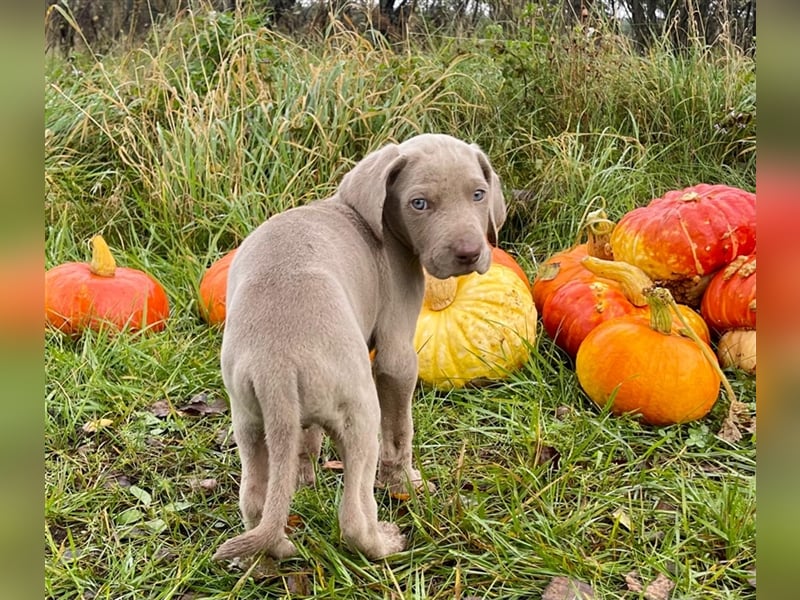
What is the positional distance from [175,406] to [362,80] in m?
3.80

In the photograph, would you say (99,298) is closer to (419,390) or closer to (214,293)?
(214,293)

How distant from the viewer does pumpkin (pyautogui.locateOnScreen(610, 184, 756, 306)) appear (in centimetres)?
411

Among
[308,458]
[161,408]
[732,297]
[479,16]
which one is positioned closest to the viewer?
[308,458]

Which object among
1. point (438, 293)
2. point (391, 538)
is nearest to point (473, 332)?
point (438, 293)

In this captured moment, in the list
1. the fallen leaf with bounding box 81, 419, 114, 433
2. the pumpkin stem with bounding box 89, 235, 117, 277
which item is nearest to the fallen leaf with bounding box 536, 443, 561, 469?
the fallen leaf with bounding box 81, 419, 114, 433

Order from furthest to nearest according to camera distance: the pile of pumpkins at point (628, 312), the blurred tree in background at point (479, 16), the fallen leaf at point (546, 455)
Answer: the blurred tree in background at point (479, 16), the pile of pumpkins at point (628, 312), the fallen leaf at point (546, 455)

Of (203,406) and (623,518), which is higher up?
(623,518)

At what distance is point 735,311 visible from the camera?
4.01 m

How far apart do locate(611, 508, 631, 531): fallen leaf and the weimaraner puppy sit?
0.79 metres

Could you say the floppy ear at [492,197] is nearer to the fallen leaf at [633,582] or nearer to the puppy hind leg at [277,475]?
the puppy hind leg at [277,475]

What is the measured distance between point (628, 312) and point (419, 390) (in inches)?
46.8

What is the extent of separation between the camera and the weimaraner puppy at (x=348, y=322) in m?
2.26

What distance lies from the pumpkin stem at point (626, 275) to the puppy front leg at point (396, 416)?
55.4 inches

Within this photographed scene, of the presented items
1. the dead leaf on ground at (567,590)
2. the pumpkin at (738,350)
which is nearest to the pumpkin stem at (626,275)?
the pumpkin at (738,350)
